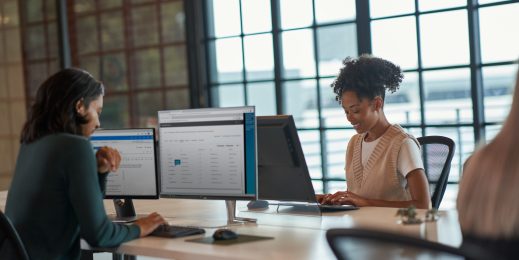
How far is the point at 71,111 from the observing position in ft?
7.94

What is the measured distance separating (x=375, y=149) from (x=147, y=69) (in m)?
3.27

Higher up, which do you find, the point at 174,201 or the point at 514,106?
the point at 514,106

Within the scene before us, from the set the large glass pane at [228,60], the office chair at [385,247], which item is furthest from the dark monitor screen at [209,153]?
the large glass pane at [228,60]

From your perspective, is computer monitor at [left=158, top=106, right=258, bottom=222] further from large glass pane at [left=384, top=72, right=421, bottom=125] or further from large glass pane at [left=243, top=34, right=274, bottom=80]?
large glass pane at [left=243, top=34, right=274, bottom=80]

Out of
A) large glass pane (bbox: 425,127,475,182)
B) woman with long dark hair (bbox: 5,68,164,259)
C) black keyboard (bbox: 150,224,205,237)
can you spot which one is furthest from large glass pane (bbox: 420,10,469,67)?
woman with long dark hair (bbox: 5,68,164,259)

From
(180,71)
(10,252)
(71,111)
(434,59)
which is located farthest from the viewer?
Answer: (180,71)

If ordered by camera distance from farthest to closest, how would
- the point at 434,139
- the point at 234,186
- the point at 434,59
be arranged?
the point at 434,59, the point at 434,139, the point at 234,186

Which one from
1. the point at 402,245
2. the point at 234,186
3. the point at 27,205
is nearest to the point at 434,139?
the point at 234,186

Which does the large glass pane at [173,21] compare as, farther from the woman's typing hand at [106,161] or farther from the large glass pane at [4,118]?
the woman's typing hand at [106,161]

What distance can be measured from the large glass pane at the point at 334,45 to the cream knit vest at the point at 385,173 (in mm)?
1995

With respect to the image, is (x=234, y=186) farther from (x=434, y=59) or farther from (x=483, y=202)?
(x=434, y=59)

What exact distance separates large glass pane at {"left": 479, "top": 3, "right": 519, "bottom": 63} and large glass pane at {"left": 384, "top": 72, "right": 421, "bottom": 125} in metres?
0.47

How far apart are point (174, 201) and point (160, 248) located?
4.05 feet

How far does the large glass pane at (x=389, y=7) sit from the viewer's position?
15.3 ft
